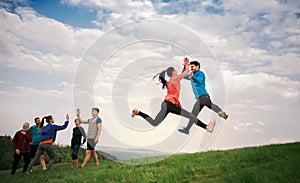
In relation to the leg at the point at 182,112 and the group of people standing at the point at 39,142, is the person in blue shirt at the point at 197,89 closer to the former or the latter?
the leg at the point at 182,112

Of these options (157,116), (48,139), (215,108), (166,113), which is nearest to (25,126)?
(48,139)

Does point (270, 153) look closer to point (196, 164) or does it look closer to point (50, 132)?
point (196, 164)

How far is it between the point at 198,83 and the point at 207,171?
4564 millimetres

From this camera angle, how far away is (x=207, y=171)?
478 inches

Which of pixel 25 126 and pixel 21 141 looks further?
pixel 25 126

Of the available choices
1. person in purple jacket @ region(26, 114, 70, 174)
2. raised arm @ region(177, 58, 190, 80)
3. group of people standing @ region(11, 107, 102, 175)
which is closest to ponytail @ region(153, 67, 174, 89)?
raised arm @ region(177, 58, 190, 80)

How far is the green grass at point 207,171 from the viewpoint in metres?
10.3

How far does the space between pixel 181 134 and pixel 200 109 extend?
35.1 inches

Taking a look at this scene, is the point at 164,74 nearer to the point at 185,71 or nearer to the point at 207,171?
the point at 185,71

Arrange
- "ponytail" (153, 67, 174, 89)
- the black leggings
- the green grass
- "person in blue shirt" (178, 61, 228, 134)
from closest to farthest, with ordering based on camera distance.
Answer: the black leggings < "ponytail" (153, 67, 174, 89) < "person in blue shirt" (178, 61, 228, 134) < the green grass

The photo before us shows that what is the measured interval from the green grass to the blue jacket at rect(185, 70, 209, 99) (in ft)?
10.0

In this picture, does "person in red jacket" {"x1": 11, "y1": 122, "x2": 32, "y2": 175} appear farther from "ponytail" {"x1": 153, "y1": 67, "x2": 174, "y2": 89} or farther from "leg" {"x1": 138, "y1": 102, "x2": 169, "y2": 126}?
"ponytail" {"x1": 153, "y1": 67, "x2": 174, "y2": 89}

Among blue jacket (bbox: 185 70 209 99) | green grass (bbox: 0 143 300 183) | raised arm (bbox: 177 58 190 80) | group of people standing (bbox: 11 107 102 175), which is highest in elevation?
raised arm (bbox: 177 58 190 80)

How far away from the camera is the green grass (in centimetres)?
1032
